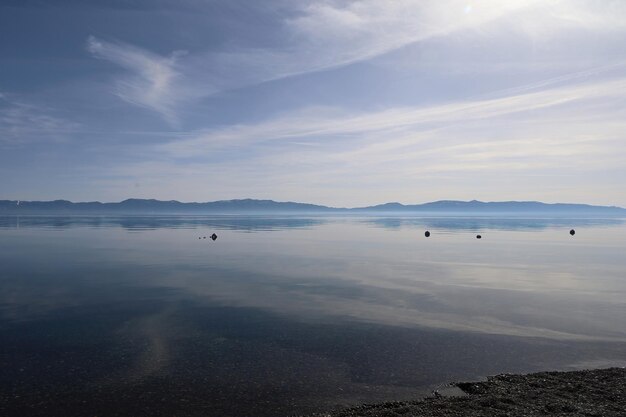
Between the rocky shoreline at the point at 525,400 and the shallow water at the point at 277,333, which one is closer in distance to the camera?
the rocky shoreline at the point at 525,400

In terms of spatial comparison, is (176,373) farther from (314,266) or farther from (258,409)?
(314,266)

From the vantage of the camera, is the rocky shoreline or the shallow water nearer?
the rocky shoreline

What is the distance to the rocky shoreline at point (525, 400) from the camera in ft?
40.1

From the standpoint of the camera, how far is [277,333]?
66.7 feet

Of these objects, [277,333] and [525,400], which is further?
[277,333]

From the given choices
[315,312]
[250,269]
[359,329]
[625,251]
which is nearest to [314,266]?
[250,269]

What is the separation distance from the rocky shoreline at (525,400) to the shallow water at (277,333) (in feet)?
3.27

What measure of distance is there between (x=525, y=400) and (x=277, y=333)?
35.4 ft

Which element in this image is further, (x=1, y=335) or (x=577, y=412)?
(x=1, y=335)

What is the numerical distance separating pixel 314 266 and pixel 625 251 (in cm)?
4454

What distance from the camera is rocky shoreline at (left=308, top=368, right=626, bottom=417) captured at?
1223 centimetres

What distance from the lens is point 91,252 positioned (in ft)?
175

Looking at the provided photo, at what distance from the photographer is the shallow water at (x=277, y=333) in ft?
46.0

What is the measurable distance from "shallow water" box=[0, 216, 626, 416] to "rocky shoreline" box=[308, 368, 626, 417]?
3.27ft
